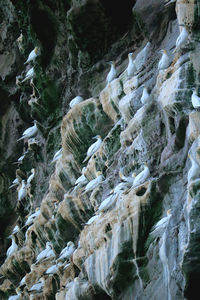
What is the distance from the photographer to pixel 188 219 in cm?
1240

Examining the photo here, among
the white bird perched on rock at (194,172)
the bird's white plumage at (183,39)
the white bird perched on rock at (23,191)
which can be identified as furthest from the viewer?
the white bird perched on rock at (23,191)

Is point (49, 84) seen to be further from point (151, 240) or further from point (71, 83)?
point (151, 240)

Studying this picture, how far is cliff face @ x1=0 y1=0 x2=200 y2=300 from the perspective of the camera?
47.0ft

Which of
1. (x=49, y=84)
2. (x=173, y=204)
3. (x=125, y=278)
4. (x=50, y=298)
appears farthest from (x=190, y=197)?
(x=49, y=84)

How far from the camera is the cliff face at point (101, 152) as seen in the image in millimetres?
14336

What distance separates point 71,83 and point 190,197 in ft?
41.9

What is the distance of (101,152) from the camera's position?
766 inches

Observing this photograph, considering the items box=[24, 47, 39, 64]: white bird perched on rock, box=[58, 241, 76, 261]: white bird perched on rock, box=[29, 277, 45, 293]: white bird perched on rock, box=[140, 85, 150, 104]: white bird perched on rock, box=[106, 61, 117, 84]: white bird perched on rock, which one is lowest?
box=[29, 277, 45, 293]: white bird perched on rock

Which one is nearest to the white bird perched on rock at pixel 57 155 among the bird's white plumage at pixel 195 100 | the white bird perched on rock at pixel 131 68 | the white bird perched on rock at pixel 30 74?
the white bird perched on rock at pixel 30 74

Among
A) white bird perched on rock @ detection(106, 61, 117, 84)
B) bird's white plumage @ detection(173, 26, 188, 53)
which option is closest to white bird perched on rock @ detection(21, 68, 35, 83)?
white bird perched on rock @ detection(106, 61, 117, 84)

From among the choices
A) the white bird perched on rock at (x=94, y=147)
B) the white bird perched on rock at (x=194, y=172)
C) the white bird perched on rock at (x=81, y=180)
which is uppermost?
the white bird perched on rock at (x=94, y=147)

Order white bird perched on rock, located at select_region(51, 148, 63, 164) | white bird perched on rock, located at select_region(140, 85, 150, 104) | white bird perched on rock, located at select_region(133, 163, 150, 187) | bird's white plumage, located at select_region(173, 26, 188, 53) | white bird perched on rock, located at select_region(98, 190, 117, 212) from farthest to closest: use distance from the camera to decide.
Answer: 1. white bird perched on rock, located at select_region(51, 148, 63, 164)
2. white bird perched on rock, located at select_region(140, 85, 150, 104)
3. white bird perched on rock, located at select_region(98, 190, 117, 212)
4. bird's white plumage, located at select_region(173, 26, 188, 53)
5. white bird perched on rock, located at select_region(133, 163, 150, 187)

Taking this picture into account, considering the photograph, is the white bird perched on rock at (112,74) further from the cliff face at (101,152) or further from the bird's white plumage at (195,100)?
the bird's white plumage at (195,100)

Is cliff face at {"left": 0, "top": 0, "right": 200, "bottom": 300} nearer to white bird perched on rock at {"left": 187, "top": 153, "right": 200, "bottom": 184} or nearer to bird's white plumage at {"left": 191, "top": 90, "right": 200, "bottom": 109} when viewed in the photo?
white bird perched on rock at {"left": 187, "top": 153, "right": 200, "bottom": 184}
